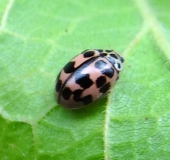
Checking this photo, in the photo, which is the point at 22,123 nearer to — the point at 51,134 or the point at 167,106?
the point at 51,134

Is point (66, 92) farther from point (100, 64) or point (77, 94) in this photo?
point (100, 64)

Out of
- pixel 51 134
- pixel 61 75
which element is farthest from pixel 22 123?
pixel 61 75

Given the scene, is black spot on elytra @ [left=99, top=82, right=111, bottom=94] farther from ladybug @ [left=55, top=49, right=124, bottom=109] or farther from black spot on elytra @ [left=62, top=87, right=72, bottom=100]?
black spot on elytra @ [left=62, top=87, right=72, bottom=100]

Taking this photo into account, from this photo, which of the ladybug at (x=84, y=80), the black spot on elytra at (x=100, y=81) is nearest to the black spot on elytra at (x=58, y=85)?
the ladybug at (x=84, y=80)

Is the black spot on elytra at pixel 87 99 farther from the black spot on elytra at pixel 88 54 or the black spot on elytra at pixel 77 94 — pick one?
the black spot on elytra at pixel 88 54

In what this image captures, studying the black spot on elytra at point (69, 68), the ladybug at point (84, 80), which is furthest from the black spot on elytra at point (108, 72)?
the black spot on elytra at point (69, 68)

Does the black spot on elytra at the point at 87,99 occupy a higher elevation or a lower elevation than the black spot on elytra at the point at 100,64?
lower

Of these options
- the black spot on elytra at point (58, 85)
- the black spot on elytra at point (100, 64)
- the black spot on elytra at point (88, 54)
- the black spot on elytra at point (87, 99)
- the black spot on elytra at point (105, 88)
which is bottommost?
the black spot on elytra at point (87, 99)
